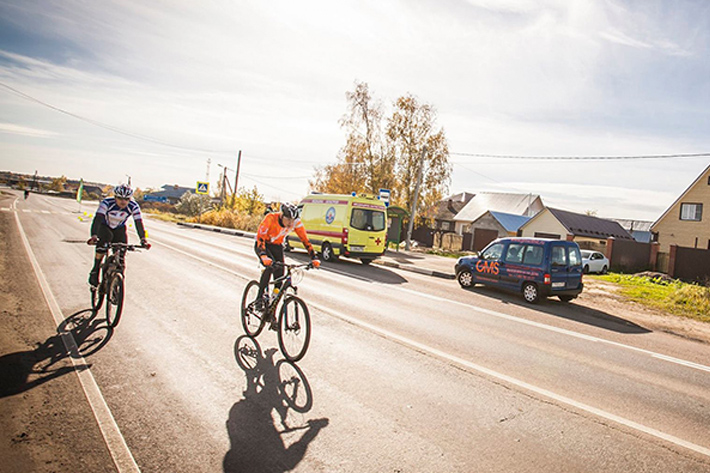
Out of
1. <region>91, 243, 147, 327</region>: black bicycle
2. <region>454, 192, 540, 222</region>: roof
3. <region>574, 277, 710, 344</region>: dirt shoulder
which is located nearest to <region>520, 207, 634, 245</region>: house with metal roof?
<region>454, 192, 540, 222</region>: roof

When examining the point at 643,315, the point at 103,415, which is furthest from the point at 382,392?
the point at 643,315

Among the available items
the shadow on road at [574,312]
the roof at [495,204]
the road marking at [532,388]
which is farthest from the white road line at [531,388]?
the roof at [495,204]

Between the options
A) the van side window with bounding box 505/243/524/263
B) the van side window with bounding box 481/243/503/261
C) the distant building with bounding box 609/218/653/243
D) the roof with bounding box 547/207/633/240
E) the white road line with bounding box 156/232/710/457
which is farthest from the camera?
the distant building with bounding box 609/218/653/243

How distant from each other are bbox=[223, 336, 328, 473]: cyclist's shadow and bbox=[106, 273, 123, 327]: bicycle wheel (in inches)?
79.1

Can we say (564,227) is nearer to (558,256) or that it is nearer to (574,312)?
(558,256)

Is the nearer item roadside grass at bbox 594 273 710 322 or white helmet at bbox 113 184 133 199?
white helmet at bbox 113 184 133 199

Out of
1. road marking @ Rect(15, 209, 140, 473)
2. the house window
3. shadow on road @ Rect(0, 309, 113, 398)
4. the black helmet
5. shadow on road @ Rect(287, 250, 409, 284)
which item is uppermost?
the house window

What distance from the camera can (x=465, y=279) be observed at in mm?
13148

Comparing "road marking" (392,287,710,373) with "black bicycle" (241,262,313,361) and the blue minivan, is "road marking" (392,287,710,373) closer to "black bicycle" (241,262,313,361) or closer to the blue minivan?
the blue minivan

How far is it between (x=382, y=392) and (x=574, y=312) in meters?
8.01

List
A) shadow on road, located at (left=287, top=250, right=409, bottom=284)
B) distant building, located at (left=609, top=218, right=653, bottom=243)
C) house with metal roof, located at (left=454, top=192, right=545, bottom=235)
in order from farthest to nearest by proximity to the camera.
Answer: distant building, located at (left=609, top=218, right=653, bottom=243) < house with metal roof, located at (left=454, top=192, right=545, bottom=235) < shadow on road, located at (left=287, top=250, right=409, bottom=284)

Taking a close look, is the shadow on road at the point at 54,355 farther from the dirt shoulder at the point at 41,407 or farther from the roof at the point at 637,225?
the roof at the point at 637,225

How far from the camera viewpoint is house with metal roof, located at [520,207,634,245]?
120 ft

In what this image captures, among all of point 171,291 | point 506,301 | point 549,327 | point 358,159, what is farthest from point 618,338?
point 358,159
